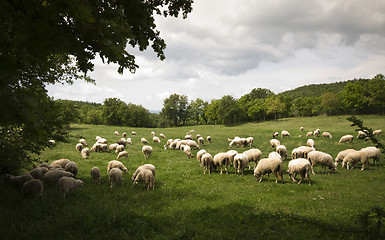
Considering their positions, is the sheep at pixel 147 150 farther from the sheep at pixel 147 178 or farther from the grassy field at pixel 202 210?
the sheep at pixel 147 178

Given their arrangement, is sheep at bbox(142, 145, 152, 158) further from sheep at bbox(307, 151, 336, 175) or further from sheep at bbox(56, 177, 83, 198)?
sheep at bbox(307, 151, 336, 175)

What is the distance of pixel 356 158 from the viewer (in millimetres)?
16094

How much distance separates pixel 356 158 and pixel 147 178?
55.6ft

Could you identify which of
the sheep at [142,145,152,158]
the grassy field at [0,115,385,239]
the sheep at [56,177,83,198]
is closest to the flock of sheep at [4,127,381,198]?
the sheep at [56,177,83,198]

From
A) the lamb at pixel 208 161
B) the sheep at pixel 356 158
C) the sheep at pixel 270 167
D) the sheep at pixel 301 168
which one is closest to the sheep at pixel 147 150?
the lamb at pixel 208 161

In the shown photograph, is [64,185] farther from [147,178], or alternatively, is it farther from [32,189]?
[147,178]

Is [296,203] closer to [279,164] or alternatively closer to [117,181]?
[279,164]

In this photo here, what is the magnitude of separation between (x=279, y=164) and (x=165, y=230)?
936cm

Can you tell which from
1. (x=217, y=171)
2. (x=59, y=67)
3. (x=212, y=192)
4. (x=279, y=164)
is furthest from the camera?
(x=217, y=171)

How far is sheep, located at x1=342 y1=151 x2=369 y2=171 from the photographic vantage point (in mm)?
15725

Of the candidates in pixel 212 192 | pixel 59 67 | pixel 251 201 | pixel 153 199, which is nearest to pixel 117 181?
pixel 153 199

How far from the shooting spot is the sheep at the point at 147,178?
11531 millimetres

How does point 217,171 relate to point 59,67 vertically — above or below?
below

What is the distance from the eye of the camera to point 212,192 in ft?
36.5
